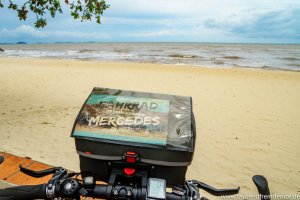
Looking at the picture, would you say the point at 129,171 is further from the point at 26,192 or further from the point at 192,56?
the point at 192,56

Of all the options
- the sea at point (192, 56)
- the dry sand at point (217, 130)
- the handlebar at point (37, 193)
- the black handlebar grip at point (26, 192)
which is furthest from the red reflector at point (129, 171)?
the sea at point (192, 56)

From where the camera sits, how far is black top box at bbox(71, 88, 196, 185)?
57.2 inches

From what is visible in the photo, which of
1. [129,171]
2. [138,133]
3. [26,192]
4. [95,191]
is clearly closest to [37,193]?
[26,192]

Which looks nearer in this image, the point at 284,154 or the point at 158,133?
the point at 158,133

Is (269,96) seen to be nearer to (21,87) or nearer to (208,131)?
(208,131)

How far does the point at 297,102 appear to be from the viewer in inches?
365

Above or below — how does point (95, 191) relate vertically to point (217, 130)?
above

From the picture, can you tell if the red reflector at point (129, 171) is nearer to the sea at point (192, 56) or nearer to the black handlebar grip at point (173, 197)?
the black handlebar grip at point (173, 197)

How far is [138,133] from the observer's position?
58.4 inches

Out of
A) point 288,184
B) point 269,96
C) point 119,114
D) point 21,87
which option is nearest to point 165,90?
point 269,96

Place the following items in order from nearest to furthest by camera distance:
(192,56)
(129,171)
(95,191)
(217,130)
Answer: (95,191) → (129,171) → (217,130) → (192,56)

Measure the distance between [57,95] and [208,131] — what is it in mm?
6002

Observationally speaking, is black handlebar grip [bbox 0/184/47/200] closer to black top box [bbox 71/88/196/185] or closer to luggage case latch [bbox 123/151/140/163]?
black top box [bbox 71/88/196/185]

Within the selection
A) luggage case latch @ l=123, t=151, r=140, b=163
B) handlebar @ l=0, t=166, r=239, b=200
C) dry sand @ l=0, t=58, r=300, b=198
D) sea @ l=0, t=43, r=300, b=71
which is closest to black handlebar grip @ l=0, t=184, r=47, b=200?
handlebar @ l=0, t=166, r=239, b=200
